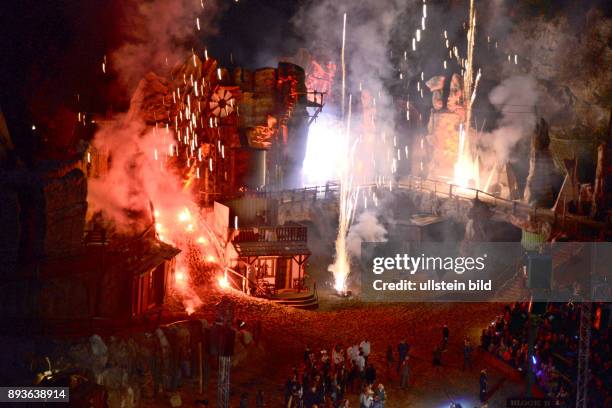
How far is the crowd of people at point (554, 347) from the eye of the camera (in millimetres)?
17734

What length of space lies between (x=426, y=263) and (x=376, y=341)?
13882 millimetres

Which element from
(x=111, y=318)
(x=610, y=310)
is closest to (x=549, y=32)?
(x=610, y=310)

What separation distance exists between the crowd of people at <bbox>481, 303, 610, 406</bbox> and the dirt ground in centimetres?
94

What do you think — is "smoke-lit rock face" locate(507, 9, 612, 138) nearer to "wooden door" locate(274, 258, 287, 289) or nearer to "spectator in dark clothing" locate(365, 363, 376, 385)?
"wooden door" locate(274, 258, 287, 289)

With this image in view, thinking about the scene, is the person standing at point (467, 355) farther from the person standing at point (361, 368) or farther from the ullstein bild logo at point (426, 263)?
the ullstein bild logo at point (426, 263)

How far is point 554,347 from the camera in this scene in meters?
20.8

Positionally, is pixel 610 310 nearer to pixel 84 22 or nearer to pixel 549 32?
pixel 549 32

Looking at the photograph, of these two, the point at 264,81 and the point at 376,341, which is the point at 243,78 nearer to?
the point at 264,81

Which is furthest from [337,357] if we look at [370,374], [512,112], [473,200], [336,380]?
[512,112]

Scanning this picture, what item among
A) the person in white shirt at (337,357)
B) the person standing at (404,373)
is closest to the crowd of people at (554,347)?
the person standing at (404,373)

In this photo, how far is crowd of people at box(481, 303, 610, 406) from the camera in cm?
1773

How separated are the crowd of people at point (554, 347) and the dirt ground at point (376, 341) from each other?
94 cm

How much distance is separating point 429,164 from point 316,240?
15343 millimetres

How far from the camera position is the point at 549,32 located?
38969 millimetres
